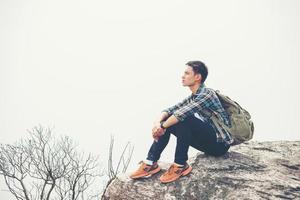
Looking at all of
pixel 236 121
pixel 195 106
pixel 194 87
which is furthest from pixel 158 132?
pixel 236 121

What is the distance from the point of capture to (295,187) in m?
4.70

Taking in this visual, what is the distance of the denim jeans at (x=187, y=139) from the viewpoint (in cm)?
498

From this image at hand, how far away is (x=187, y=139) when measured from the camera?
4984 mm

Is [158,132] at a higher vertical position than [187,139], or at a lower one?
higher

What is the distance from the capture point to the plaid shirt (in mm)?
4875

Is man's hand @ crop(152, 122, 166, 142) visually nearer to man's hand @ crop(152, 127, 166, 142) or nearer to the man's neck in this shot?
man's hand @ crop(152, 127, 166, 142)

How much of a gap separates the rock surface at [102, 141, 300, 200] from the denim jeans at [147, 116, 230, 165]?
1.14ft

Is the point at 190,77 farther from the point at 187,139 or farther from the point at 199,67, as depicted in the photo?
the point at 187,139

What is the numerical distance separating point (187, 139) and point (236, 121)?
0.90m

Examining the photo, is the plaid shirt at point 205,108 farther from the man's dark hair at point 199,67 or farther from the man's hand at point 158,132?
the man's hand at point 158,132

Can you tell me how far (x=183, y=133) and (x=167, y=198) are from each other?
108 cm

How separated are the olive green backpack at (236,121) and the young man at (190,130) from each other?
0.25 feet

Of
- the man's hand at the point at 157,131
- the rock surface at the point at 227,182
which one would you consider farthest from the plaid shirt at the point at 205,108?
the rock surface at the point at 227,182

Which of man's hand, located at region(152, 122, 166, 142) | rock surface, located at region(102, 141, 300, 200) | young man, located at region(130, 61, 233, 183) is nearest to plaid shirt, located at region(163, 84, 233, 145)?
young man, located at region(130, 61, 233, 183)
